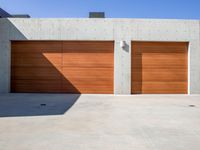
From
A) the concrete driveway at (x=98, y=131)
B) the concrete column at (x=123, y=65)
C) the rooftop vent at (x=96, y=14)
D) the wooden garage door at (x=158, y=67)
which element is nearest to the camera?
the concrete driveway at (x=98, y=131)

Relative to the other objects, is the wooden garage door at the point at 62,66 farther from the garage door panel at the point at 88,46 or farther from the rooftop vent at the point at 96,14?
the rooftop vent at the point at 96,14

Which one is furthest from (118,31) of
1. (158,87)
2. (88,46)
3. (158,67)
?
(158,87)

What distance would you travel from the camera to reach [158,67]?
32.1 feet

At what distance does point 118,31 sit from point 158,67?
2.37 m

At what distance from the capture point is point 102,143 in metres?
3.11

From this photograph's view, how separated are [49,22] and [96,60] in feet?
8.58

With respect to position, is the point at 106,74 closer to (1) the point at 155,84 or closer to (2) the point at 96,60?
(2) the point at 96,60

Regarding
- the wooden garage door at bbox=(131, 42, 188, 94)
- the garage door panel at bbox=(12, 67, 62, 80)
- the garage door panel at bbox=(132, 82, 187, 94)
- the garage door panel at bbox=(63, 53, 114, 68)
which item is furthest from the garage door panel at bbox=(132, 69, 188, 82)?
the garage door panel at bbox=(12, 67, 62, 80)

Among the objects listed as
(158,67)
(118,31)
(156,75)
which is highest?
(118,31)

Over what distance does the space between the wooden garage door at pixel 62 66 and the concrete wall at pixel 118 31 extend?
31cm

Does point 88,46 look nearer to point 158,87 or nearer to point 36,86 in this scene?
point 36,86

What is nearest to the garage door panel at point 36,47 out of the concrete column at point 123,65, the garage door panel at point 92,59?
the garage door panel at point 92,59

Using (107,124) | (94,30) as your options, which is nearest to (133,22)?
(94,30)

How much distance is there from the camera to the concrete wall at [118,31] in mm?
9586
